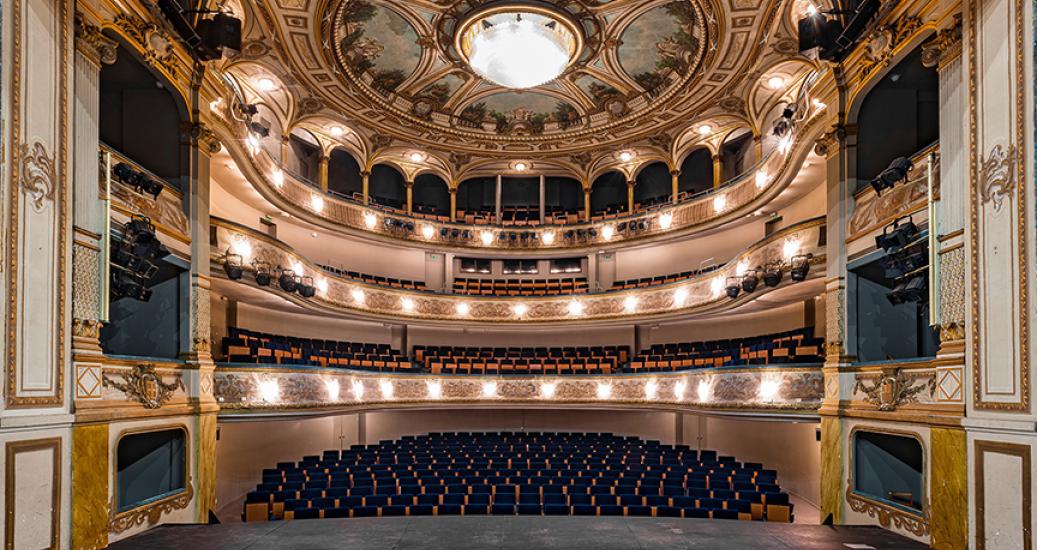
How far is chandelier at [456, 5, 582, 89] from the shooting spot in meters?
13.0

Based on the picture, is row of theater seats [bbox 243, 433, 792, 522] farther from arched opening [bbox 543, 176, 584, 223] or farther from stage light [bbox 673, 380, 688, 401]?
arched opening [bbox 543, 176, 584, 223]

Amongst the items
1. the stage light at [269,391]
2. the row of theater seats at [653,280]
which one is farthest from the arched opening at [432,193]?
the stage light at [269,391]

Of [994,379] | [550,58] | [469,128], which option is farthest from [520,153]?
[994,379]

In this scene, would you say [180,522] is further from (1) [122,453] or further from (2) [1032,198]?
(2) [1032,198]

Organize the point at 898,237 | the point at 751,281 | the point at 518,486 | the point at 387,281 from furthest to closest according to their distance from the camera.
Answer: the point at 387,281 → the point at 751,281 → the point at 518,486 → the point at 898,237

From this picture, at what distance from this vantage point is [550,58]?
44.3 ft

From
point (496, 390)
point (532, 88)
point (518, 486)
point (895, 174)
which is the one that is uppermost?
point (532, 88)

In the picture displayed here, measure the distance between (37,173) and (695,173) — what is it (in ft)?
58.9

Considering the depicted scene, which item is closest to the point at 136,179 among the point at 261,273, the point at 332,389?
the point at 261,273

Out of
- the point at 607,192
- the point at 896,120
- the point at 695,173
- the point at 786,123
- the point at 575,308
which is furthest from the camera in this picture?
the point at 607,192

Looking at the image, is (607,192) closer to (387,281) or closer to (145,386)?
→ (387,281)

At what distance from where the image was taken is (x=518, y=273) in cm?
2230

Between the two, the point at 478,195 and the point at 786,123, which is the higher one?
the point at 478,195

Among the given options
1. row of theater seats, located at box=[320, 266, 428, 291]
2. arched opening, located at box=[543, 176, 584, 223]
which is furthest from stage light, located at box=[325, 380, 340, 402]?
arched opening, located at box=[543, 176, 584, 223]
